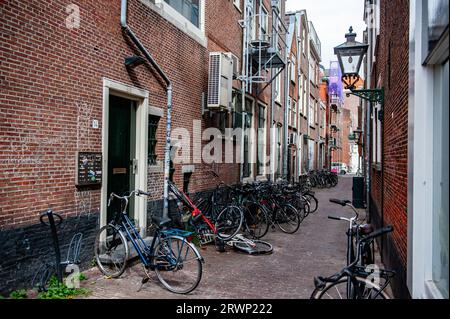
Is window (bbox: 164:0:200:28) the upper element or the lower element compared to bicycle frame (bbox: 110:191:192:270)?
upper

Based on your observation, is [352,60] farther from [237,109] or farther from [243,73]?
[237,109]

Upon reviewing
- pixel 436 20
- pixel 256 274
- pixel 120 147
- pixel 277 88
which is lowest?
pixel 256 274

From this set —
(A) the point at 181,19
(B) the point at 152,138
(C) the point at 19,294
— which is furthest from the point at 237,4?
(C) the point at 19,294

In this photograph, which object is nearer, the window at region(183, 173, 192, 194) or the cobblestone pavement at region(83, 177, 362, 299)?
the cobblestone pavement at region(83, 177, 362, 299)

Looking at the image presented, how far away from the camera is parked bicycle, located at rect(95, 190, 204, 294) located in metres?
5.14

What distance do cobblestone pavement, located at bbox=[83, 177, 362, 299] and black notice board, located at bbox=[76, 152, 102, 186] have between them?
1.34 m

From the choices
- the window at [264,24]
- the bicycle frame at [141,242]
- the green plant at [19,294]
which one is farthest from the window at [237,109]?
the green plant at [19,294]

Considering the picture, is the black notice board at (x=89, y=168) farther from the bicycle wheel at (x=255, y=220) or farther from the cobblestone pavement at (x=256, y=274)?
the bicycle wheel at (x=255, y=220)

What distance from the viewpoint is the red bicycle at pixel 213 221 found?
757 centimetres

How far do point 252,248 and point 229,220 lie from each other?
80cm

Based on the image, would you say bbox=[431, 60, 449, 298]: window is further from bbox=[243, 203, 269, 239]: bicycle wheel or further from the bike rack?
bbox=[243, 203, 269, 239]: bicycle wheel

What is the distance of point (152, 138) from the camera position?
7828 mm

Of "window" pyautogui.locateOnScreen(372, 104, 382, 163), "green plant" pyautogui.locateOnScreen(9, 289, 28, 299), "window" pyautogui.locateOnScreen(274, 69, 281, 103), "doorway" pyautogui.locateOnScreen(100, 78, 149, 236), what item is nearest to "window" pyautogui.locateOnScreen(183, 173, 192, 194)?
"doorway" pyautogui.locateOnScreen(100, 78, 149, 236)
